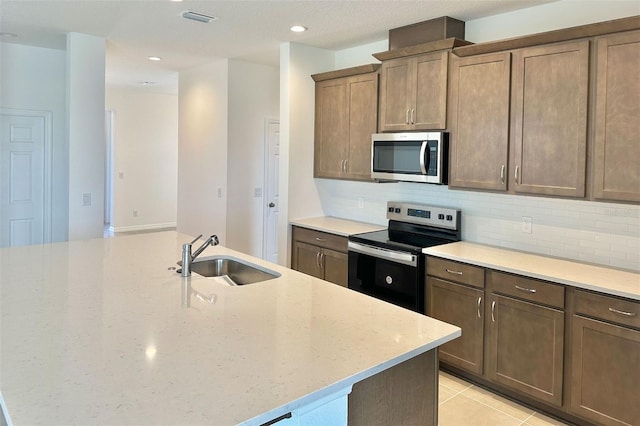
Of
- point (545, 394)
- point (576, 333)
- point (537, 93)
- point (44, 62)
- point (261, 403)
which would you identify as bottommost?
point (545, 394)

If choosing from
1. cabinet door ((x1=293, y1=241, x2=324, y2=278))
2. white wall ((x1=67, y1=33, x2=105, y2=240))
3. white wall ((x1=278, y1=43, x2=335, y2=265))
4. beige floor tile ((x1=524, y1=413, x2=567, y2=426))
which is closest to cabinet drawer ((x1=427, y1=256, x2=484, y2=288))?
beige floor tile ((x1=524, y1=413, x2=567, y2=426))

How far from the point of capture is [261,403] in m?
1.26

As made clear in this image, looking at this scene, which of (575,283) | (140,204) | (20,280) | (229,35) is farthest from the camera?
(140,204)

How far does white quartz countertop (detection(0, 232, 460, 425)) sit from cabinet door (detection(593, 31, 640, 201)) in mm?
1567

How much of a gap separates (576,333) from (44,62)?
5.44 metres

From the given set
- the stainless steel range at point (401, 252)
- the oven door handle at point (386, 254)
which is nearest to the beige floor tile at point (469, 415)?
the stainless steel range at point (401, 252)

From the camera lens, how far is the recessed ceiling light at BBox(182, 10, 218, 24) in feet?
12.0

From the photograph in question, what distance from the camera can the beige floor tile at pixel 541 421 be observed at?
2.83 meters

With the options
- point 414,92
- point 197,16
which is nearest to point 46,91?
point 197,16

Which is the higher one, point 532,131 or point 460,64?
point 460,64

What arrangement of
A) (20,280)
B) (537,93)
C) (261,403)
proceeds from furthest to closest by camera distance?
(537,93)
(20,280)
(261,403)

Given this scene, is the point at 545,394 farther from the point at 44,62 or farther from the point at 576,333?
the point at 44,62

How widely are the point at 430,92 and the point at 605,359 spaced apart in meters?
2.13

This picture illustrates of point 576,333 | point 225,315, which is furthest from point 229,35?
point 576,333
